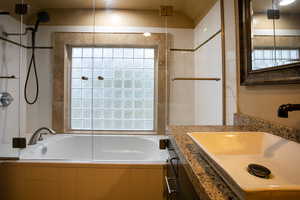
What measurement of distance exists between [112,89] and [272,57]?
1954 mm

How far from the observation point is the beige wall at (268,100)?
2.68ft

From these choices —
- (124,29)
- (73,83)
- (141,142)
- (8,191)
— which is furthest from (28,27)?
(141,142)

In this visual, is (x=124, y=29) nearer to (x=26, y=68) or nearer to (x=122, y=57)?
(x=122, y=57)

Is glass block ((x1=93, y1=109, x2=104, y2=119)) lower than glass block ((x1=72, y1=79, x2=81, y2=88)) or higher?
lower

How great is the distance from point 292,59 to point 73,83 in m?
2.39

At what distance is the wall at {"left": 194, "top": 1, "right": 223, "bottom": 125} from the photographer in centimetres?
176

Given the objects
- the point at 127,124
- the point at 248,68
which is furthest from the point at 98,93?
the point at 248,68

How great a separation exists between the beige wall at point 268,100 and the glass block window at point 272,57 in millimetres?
123

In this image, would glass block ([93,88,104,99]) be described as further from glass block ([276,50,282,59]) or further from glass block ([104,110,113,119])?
glass block ([276,50,282,59])

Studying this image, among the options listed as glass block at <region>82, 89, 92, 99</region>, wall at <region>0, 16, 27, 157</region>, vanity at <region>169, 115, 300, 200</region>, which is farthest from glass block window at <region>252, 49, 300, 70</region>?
wall at <region>0, 16, 27, 157</region>

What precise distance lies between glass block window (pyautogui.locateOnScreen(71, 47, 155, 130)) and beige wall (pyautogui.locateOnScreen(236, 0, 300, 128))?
4.60 ft

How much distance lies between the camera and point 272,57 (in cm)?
93

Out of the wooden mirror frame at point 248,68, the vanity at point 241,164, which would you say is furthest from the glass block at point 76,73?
the wooden mirror frame at point 248,68

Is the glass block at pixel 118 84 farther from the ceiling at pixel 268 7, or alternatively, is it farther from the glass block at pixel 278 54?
the glass block at pixel 278 54
